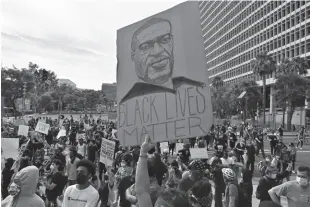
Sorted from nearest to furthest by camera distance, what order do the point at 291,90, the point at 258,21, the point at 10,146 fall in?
the point at 10,146
the point at 291,90
the point at 258,21

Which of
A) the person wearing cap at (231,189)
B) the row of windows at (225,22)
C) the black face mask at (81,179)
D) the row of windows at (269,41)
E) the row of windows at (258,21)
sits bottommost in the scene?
the person wearing cap at (231,189)

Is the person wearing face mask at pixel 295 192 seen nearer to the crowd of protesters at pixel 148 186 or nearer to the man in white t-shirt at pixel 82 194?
the crowd of protesters at pixel 148 186

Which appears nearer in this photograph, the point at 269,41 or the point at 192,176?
the point at 192,176

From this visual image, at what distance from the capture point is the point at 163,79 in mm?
3982

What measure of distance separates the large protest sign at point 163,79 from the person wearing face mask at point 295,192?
1.85 m

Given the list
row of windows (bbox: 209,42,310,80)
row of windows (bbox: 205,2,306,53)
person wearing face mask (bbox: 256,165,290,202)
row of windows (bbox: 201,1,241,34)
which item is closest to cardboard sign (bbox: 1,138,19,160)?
person wearing face mask (bbox: 256,165,290,202)

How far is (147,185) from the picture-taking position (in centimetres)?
312

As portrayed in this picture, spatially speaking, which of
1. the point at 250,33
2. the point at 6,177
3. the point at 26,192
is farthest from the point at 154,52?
the point at 250,33

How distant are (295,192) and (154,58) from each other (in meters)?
2.63

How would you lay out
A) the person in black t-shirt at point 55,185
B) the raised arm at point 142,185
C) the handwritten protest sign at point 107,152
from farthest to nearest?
1. the person in black t-shirt at point 55,185
2. the handwritten protest sign at point 107,152
3. the raised arm at point 142,185

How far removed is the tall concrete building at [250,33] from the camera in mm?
59438

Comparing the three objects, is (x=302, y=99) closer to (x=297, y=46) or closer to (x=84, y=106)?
(x=297, y=46)

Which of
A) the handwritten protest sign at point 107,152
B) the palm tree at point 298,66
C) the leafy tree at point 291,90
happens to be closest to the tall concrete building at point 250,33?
the palm tree at point 298,66

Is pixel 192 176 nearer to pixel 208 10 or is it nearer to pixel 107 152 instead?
pixel 107 152
